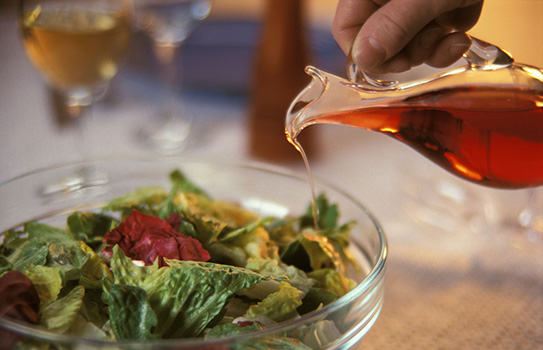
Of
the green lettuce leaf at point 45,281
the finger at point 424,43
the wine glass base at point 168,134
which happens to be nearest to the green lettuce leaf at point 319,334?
the green lettuce leaf at point 45,281

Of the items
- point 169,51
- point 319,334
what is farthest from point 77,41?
point 319,334

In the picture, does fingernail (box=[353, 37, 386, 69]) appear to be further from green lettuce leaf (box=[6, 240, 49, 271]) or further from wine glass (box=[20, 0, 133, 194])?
wine glass (box=[20, 0, 133, 194])

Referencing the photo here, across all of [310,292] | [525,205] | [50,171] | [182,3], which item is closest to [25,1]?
[182,3]

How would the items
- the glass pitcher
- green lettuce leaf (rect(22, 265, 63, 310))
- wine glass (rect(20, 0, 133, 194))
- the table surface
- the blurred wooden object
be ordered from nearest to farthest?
1. green lettuce leaf (rect(22, 265, 63, 310))
2. the glass pitcher
3. the table surface
4. wine glass (rect(20, 0, 133, 194))
5. the blurred wooden object

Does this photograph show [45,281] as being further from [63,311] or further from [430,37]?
[430,37]

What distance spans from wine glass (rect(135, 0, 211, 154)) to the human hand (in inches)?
34.4

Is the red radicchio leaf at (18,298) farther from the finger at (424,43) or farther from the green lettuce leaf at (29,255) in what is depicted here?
the finger at (424,43)

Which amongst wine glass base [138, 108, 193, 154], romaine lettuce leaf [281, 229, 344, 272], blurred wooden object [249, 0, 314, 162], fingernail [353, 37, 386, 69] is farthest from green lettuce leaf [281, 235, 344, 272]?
wine glass base [138, 108, 193, 154]

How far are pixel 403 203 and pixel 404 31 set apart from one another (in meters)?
0.70

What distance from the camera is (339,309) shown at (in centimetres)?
57

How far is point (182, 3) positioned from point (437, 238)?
2.85 ft

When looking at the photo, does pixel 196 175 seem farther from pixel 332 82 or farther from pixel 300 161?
pixel 300 161

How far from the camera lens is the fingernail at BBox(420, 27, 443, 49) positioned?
2.43 ft

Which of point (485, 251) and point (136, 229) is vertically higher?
point (136, 229)
